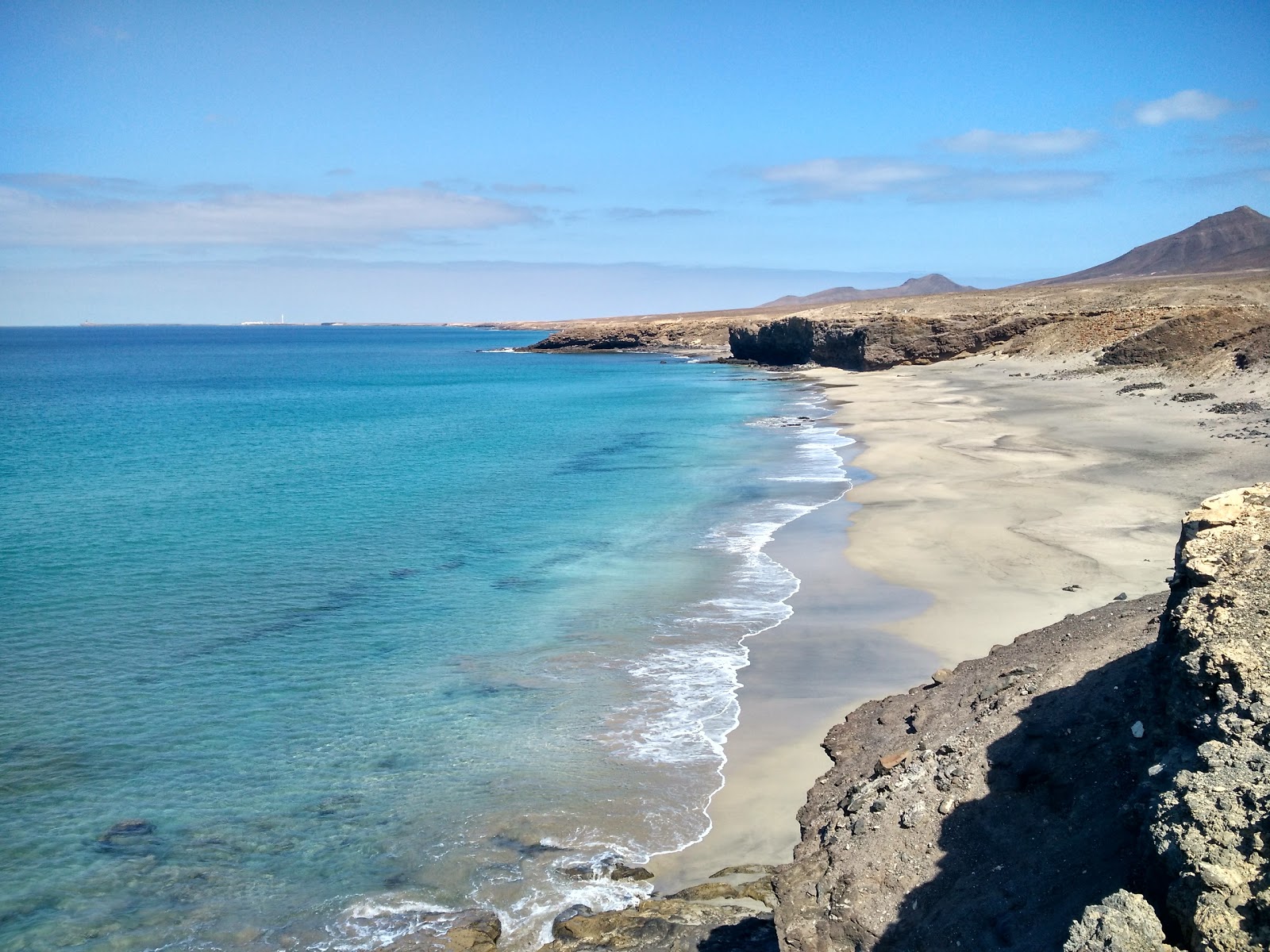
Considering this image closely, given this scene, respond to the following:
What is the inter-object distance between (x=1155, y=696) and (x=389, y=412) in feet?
161

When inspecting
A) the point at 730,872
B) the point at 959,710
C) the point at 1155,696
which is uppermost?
the point at 1155,696

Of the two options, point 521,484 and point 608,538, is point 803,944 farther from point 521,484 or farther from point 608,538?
point 521,484

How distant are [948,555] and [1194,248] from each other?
18411 cm

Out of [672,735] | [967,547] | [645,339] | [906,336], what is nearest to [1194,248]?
[645,339]

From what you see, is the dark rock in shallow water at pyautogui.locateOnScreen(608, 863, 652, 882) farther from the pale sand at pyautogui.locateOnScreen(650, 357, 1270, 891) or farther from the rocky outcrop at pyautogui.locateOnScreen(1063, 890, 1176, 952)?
the rocky outcrop at pyautogui.locateOnScreen(1063, 890, 1176, 952)

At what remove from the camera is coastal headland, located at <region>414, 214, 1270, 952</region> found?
4.82 metres

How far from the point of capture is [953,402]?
3912cm

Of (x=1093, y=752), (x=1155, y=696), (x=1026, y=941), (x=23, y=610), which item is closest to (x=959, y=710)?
(x=1093, y=752)

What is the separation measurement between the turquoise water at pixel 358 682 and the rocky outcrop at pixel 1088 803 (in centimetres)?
204

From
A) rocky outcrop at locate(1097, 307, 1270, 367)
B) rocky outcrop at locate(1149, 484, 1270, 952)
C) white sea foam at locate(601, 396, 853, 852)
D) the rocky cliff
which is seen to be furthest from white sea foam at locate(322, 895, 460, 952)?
rocky outcrop at locate(1097, 307, 1270, 367)

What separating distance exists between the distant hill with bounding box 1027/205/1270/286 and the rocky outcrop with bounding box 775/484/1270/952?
161 metres

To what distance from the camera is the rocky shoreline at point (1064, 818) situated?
4.27 metres

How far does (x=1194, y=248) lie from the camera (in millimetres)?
169000

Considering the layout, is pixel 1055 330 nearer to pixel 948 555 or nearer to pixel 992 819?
pixel 948 555
